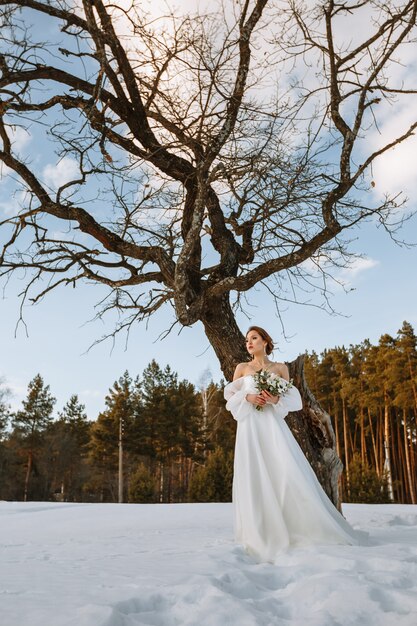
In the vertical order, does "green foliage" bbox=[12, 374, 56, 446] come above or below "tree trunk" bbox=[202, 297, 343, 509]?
above

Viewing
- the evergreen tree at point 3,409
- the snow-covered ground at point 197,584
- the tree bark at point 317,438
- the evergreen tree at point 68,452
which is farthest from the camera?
the evergreen tree at point 68,452

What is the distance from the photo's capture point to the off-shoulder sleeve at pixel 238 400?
521 cm

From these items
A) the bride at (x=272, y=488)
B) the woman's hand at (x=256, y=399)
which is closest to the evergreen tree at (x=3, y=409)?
the bride at (x=272, y=488)

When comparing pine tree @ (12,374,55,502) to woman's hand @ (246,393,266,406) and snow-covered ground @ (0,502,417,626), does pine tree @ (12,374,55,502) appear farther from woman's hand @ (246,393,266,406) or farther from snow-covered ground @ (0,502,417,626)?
woman's hand @ (246,393,266,406)

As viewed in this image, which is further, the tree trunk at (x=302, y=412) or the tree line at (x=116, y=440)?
the tree line at (x=116, y=440)

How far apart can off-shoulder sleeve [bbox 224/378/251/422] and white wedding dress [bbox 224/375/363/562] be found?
0.01 metres

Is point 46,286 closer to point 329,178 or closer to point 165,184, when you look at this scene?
point 165,184

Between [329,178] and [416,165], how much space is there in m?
1.10

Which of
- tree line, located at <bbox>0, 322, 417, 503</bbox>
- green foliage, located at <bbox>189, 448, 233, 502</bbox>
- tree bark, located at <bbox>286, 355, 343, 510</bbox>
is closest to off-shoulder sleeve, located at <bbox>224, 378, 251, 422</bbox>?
tree bark, located at <bbox>286, 355, 343, 510</bbox>

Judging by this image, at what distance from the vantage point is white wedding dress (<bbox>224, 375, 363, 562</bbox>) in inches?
173

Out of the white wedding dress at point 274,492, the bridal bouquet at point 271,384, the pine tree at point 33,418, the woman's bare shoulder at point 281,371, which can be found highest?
the pine tree at point 33,418

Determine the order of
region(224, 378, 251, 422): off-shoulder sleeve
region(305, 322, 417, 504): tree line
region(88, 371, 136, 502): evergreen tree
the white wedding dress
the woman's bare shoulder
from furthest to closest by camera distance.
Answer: region(88, 371, 136, 502): evergreen tree
region(305, 322, 417, 504): tree line
the woman's bare shoulder
region(224, 378, 251, 422): off-shoulder sleeve
the white wedding dress

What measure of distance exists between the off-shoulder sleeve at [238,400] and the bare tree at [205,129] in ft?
3.98

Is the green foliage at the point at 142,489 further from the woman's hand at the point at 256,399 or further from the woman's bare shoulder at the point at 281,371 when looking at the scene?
the woman's hand at the point at 256,399
